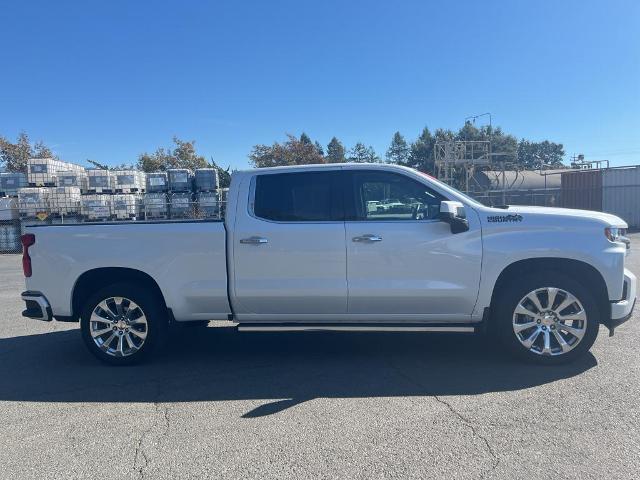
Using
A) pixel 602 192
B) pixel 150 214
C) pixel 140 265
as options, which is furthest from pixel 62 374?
pixel 602 192

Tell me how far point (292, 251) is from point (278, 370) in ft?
3.96

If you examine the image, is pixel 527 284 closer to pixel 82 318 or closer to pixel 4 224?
pixel 82 318

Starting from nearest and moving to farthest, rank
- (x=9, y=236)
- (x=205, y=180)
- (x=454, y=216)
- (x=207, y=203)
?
(x=454, y=216)
(x=207, y=203)
(x=9, y=236)
(x=205, y=180)

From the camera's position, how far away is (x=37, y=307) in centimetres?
558

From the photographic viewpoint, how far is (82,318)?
5.52 m

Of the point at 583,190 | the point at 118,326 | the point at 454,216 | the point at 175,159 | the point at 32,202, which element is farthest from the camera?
the point at 175,159

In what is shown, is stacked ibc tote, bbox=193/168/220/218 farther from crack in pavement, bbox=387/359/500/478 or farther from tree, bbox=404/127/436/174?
tree, bbox=404/127/436/174

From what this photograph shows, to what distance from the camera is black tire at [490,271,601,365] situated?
4.98m

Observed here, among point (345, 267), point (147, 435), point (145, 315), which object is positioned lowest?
point (147, 435)

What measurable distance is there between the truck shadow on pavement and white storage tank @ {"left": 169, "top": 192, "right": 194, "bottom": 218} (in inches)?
555

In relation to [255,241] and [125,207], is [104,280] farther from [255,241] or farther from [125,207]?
[125,207]

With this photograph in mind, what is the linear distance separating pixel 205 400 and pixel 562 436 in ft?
9.28

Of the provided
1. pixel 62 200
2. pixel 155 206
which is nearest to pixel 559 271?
pixel 155 206

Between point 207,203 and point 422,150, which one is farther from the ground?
point 422,150
